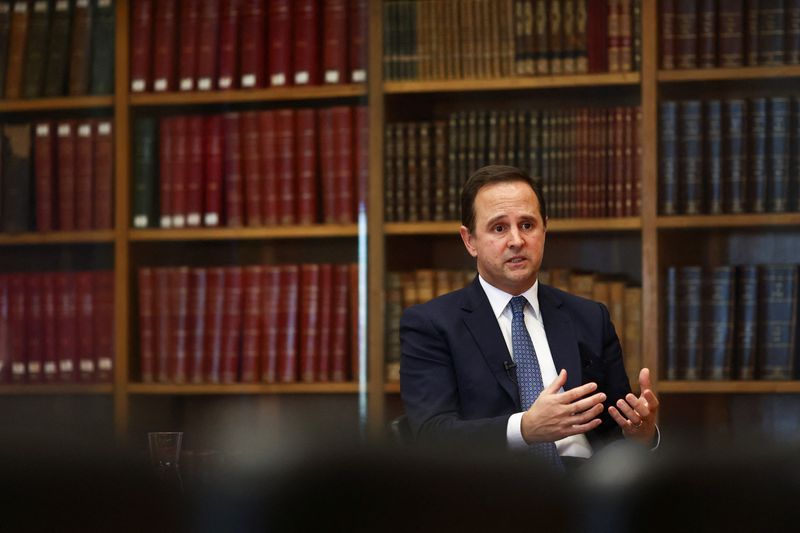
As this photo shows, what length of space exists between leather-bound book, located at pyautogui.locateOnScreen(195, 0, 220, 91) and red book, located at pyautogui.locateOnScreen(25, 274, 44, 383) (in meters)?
0.80

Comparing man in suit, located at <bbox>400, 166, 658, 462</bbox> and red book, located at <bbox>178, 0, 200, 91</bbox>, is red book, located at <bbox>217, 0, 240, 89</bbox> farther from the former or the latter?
man in suit, located at <bbox>400, 166, 658, 462</bbox>

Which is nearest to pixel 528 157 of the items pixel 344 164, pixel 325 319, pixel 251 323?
pixel 344 164

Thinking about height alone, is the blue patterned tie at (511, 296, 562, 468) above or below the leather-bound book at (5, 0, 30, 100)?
below

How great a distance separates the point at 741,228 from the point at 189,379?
1738mm

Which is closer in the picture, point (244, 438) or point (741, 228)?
point (741, 228)

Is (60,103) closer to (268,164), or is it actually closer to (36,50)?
(36,50)

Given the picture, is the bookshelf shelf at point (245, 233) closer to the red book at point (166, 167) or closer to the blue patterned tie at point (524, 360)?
the red book at point (166, 167)

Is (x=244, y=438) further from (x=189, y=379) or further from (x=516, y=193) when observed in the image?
(x=516, y=193)

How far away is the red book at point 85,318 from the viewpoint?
3.26 meters

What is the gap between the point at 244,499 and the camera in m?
0.45

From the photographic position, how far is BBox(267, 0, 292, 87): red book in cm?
322

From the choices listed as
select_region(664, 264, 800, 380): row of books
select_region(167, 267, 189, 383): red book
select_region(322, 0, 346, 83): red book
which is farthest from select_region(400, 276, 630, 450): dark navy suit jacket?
select_region(167, 267, 189, 383): red book

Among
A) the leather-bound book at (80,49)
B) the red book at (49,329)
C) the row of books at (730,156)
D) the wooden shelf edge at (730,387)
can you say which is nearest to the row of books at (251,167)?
the leather-bound book at (80,49)

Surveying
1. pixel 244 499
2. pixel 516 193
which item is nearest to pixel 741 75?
pixel 516 193
